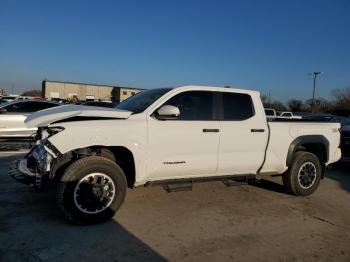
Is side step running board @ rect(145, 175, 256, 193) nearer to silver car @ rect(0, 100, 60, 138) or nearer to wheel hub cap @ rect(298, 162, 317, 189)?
wheel hub cap @ rect(298, 162, 317, 189)

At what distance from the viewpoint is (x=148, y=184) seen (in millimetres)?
5500

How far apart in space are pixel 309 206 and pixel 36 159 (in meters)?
4.53

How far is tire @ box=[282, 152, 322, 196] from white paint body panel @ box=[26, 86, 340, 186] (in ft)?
0.77

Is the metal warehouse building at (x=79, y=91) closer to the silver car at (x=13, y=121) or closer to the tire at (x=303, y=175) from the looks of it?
the silver car at (x=13, y=121)

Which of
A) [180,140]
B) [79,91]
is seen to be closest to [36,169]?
[180,140]

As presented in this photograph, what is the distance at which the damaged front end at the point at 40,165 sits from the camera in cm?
472

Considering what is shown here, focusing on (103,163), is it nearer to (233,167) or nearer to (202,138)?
(202,138)

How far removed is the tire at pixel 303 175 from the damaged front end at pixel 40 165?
4.29m

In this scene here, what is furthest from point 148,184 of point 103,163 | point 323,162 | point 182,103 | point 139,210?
point 323,162

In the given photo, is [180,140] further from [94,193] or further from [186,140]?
[94,193]

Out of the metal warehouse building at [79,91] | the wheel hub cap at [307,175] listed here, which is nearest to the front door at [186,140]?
the wheel hub cap at [307,175]

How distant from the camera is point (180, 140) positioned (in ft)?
18.1

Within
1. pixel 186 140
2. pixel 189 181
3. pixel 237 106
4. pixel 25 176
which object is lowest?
pixel 189 181

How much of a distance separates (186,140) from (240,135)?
106 cm
